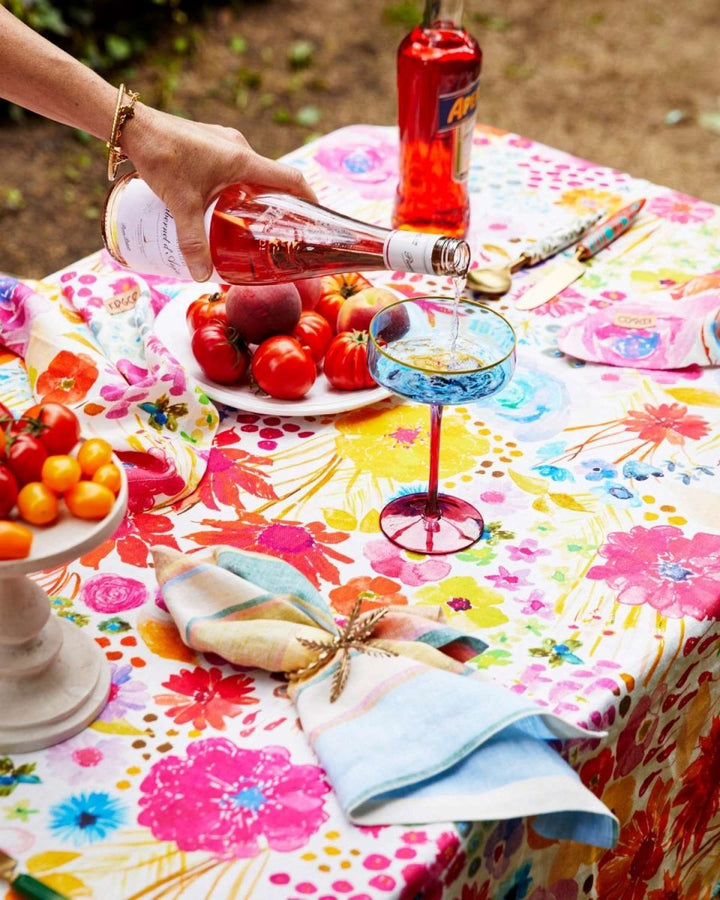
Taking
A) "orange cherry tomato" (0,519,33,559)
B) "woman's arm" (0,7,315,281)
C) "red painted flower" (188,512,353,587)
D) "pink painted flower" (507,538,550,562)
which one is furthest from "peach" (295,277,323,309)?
"orange cherry tomato" (0,519,33,559)

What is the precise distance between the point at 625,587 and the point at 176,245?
2.01 feet

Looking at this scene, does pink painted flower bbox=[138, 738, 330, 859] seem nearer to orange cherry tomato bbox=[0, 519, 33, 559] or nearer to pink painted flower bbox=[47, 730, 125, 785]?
pink painted flower bbox=[47, 730, 125, 785]

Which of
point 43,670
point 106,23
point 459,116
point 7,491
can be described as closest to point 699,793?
point 43,670

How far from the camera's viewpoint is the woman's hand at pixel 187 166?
1.20 meters

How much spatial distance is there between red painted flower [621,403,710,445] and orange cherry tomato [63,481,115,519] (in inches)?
28.0

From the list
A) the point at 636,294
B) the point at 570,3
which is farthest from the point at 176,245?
the point at 570,3

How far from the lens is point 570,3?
5023mm

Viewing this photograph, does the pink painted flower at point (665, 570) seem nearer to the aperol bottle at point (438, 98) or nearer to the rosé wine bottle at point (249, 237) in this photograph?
the rosé wine bottle at point (249, 237)

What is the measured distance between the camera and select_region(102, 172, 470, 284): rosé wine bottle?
1.24 metres

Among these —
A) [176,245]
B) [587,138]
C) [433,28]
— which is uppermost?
[433,28]

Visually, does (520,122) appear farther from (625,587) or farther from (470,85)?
(625,587)

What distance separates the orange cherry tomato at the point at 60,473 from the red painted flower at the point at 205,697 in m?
0.23

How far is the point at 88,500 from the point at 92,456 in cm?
5

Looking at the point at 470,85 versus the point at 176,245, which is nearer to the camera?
the point at 176,245
